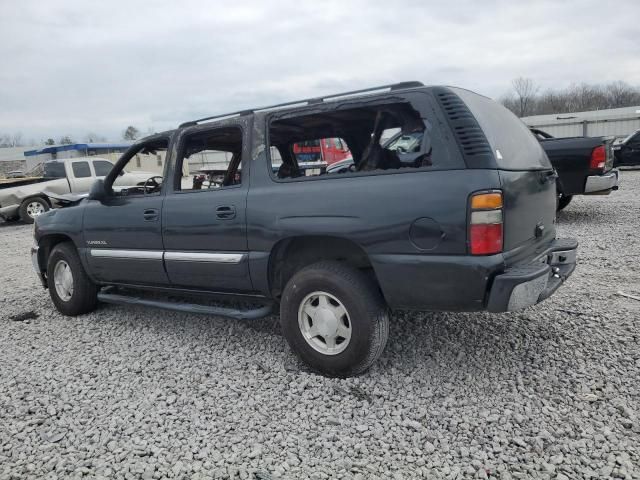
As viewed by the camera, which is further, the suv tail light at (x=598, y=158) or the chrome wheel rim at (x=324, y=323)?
the suv tail light at (x=598, y=158)

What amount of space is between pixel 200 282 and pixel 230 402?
1128 millimetres

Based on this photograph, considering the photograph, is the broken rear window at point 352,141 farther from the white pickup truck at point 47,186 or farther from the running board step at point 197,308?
the white pickup truck at point 47,186

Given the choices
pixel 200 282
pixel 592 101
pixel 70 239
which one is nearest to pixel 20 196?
pixel 70 239

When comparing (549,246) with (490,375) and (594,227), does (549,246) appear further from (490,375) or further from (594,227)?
(594,227)

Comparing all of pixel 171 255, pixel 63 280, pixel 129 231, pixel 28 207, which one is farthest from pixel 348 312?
pixel 28 207

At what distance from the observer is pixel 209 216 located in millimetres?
3646

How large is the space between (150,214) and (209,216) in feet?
2.29

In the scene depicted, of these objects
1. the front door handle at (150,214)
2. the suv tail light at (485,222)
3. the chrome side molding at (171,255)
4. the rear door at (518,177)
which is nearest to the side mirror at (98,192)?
the chrome side molding at (171,255)

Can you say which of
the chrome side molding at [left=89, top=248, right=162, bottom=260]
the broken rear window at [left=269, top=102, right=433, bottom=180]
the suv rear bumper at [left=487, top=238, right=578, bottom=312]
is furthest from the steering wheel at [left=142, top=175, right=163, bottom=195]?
the suv rear bumper at [left=487, top=238, right=578, bottom=312]

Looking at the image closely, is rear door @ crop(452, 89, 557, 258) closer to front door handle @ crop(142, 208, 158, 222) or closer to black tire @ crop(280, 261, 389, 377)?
black tire @ crop(280, 261, 389, 377)

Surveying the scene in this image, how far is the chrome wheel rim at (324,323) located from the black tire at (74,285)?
268 centimetres

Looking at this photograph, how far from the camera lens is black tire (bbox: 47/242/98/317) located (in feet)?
15.7

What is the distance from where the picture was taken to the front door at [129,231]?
4055 mm

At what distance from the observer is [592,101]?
57.3 m
